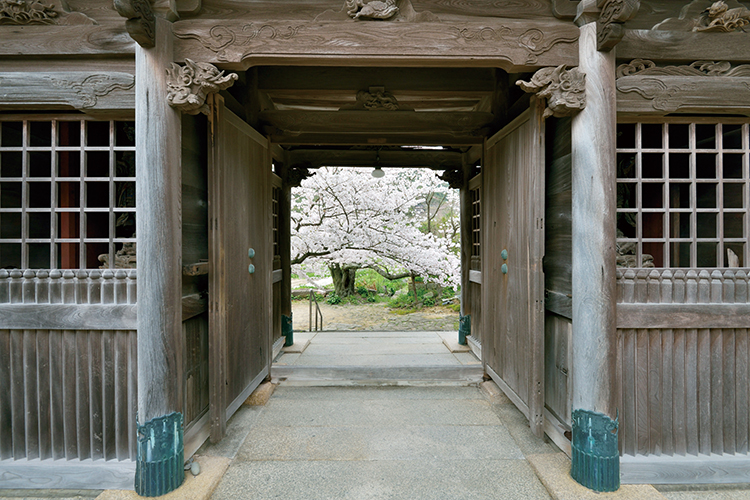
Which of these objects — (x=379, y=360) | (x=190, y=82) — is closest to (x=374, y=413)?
(x=379, y=360)

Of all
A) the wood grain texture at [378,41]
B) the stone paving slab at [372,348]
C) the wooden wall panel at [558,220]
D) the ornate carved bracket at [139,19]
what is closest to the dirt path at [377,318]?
the stone paving slab at [372,348]

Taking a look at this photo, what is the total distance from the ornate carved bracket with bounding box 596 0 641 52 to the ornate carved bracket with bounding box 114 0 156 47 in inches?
109

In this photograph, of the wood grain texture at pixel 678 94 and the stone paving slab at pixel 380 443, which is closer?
the wood grain texture at pixel 678 94

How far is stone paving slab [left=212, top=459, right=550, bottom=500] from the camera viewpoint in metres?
2.40

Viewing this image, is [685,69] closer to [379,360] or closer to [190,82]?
[190,82]

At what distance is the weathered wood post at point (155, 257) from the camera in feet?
7.74

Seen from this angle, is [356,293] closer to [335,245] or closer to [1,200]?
[335,245]

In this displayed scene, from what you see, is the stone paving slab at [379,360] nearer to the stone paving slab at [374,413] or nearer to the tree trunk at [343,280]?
the stone paving slab at [374,413]

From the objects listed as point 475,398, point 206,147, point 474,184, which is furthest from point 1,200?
point 474,184

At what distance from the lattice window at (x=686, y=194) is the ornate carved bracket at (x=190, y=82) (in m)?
2.70

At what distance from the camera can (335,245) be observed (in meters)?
10.8

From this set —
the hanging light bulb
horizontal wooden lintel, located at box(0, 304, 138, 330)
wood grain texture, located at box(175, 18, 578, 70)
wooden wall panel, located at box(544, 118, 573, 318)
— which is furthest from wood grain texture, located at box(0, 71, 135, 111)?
the hanging light bulb

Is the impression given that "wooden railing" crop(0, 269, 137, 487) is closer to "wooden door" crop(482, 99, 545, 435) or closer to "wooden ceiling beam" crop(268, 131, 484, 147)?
"wooden ceiling beam" crop(268, 131, 484, 147)

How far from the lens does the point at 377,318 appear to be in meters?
11.5
